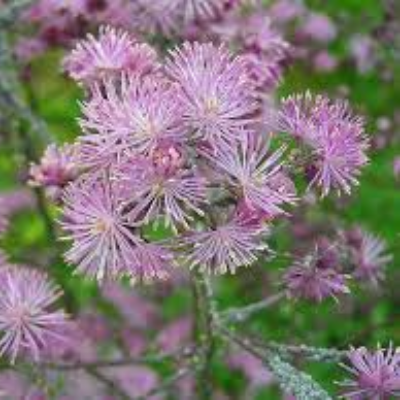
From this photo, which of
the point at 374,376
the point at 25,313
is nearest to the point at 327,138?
the point at 374,376

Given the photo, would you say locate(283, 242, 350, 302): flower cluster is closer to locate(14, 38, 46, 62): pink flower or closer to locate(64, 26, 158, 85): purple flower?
locate(64, 26, 158, 85): purple flower

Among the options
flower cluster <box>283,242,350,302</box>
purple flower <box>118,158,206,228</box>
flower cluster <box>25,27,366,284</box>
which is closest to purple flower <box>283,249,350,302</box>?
flower cluster <box>283,242,350,302</box>

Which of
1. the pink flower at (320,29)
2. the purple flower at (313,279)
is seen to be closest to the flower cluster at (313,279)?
the purple flower at (313,279)

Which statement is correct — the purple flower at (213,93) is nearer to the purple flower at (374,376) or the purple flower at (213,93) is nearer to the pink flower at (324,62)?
the purple flower at (374,376)

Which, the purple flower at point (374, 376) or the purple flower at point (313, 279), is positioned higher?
the purple flower at point (313, 279)

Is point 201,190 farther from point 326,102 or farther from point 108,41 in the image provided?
point 108,41

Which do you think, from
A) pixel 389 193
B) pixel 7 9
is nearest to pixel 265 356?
pixel 7 9

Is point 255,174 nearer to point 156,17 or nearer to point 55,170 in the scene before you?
point 55,170
